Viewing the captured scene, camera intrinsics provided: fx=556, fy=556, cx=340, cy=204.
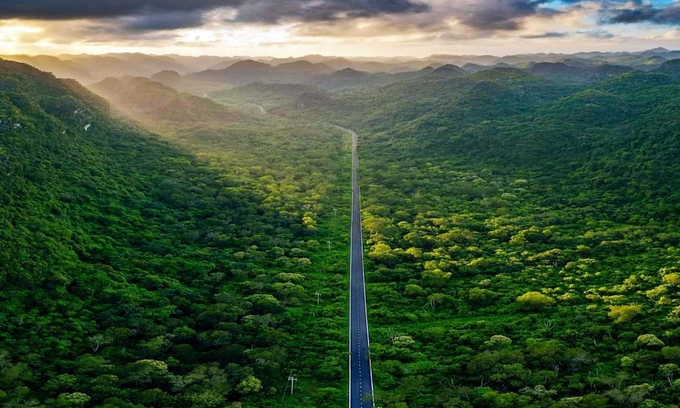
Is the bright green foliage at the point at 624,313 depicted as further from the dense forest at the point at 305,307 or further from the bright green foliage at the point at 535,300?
the bright green foliage at the point at 535,300

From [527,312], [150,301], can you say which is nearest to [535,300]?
[527,312]

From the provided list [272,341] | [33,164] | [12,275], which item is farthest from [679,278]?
[33,164]

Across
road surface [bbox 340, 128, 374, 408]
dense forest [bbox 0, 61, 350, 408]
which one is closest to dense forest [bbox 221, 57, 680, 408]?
road surface [bbox 340, 128, 374, 408]

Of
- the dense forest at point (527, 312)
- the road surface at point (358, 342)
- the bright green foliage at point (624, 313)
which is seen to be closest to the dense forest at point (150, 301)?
the road surface at point (358, 342)

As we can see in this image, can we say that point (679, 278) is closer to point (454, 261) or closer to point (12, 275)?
point (454, 261)

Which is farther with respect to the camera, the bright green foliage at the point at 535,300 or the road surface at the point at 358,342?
the bright green foliage at the point at 535,300

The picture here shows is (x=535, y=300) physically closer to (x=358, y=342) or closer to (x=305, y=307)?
(x=358, y=342)

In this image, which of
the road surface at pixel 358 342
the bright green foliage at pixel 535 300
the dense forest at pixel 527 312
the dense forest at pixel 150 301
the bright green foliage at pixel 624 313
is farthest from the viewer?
the bright green foliage at pixel 535 300

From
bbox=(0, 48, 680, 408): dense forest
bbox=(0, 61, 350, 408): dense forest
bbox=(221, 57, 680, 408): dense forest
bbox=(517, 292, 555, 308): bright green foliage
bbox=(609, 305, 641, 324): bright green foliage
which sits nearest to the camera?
bbox=(221, 57, 680, 408): dense forest

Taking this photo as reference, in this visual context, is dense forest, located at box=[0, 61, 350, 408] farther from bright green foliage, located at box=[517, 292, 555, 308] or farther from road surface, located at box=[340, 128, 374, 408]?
bright green foliage, located at box=[517, 292, 555, 308]

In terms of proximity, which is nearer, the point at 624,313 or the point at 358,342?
the point at 358,342

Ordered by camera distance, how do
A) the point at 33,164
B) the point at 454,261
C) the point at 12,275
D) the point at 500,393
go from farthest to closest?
the point at 33,164, the point at 454,261, the point at 12,275, the point at 500,393
